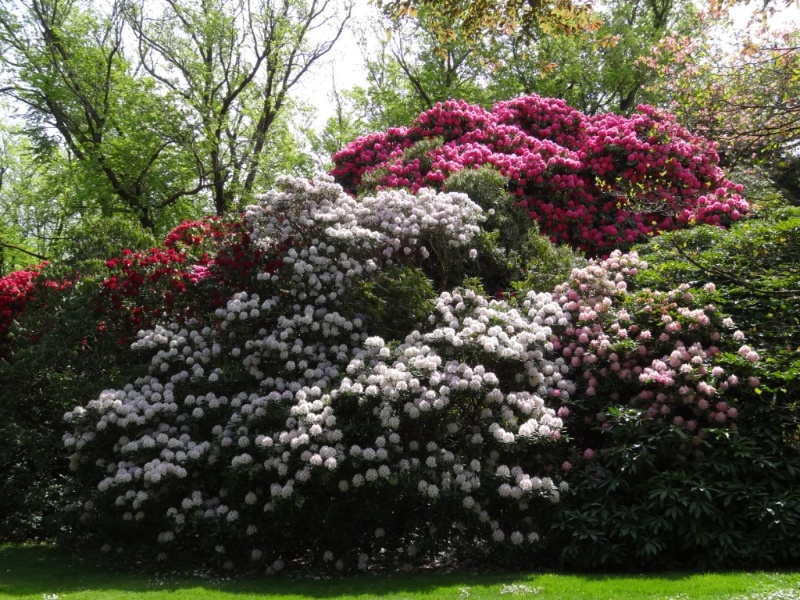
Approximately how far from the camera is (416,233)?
8.37 meters

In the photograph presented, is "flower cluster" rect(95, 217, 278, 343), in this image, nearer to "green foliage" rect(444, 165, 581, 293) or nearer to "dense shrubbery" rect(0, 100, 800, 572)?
"dense shrubbery" rect(0, 100, 800, 572)

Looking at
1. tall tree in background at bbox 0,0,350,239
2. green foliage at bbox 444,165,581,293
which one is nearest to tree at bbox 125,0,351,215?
tall tree in background at bbox 0,0,350,239

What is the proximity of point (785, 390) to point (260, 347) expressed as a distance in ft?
17.1

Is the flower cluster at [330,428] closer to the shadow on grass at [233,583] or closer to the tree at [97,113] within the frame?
the shadow on grass at [233,583]

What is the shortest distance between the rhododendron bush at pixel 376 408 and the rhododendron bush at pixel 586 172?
278 cm

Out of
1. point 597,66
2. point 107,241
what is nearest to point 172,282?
point 107,241

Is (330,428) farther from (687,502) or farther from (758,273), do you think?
(758,273)

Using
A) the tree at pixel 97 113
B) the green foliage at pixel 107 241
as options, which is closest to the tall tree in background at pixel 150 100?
the tree at pixel 97 113

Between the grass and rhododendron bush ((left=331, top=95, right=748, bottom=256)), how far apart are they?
6.19m

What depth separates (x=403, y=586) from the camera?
5633 mm

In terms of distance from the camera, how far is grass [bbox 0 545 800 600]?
5.07m

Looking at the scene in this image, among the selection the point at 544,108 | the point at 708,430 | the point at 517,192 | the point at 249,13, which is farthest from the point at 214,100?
the point at 708,430

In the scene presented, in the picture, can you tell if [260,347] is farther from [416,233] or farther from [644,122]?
[644,122]

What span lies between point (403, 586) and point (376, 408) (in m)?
1.54
